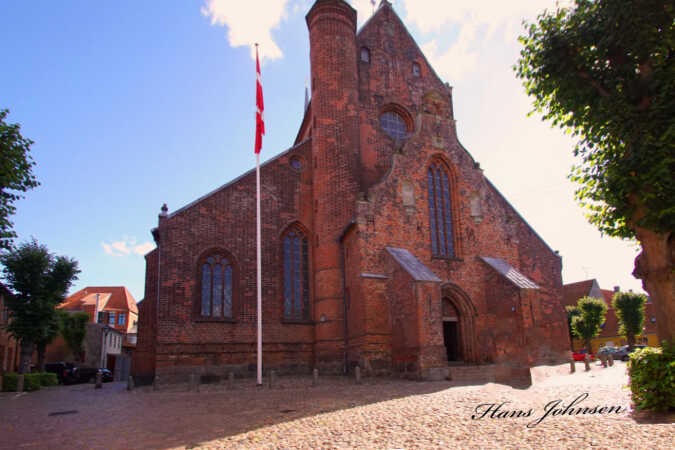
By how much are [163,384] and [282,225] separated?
8.68 meters

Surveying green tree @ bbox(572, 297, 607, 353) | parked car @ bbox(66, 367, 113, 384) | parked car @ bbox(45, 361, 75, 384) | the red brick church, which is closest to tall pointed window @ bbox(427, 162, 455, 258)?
the red brick church

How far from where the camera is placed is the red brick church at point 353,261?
61.6 feet

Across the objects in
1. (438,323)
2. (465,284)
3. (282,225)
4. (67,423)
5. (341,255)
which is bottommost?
(67,423)

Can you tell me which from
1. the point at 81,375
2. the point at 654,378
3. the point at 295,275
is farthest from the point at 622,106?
the point at 81,375

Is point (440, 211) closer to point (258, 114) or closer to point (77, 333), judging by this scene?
point (258, 114)

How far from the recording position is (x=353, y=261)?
66.4 feet

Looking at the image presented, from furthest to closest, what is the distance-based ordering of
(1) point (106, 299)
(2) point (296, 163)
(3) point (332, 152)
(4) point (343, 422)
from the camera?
(1) point (106, 299)
(2) point (296, 163)
(3) point (332, 152)
(4) point (343, 422)

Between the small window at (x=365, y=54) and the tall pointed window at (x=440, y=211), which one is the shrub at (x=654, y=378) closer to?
the tall pointed window at (x=440, y=211)

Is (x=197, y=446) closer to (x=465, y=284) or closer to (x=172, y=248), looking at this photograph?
(x=172, y=248)

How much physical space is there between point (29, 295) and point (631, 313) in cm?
4600

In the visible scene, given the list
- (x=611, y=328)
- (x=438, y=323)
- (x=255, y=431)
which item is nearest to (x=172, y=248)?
(x=438, y=323)

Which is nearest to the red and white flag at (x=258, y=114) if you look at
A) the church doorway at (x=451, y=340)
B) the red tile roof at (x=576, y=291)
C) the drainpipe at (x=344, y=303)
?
the drainpipe at (x=344, y=303)

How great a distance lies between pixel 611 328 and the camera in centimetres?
5481

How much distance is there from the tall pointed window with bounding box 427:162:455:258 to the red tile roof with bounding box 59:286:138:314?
182 ft
